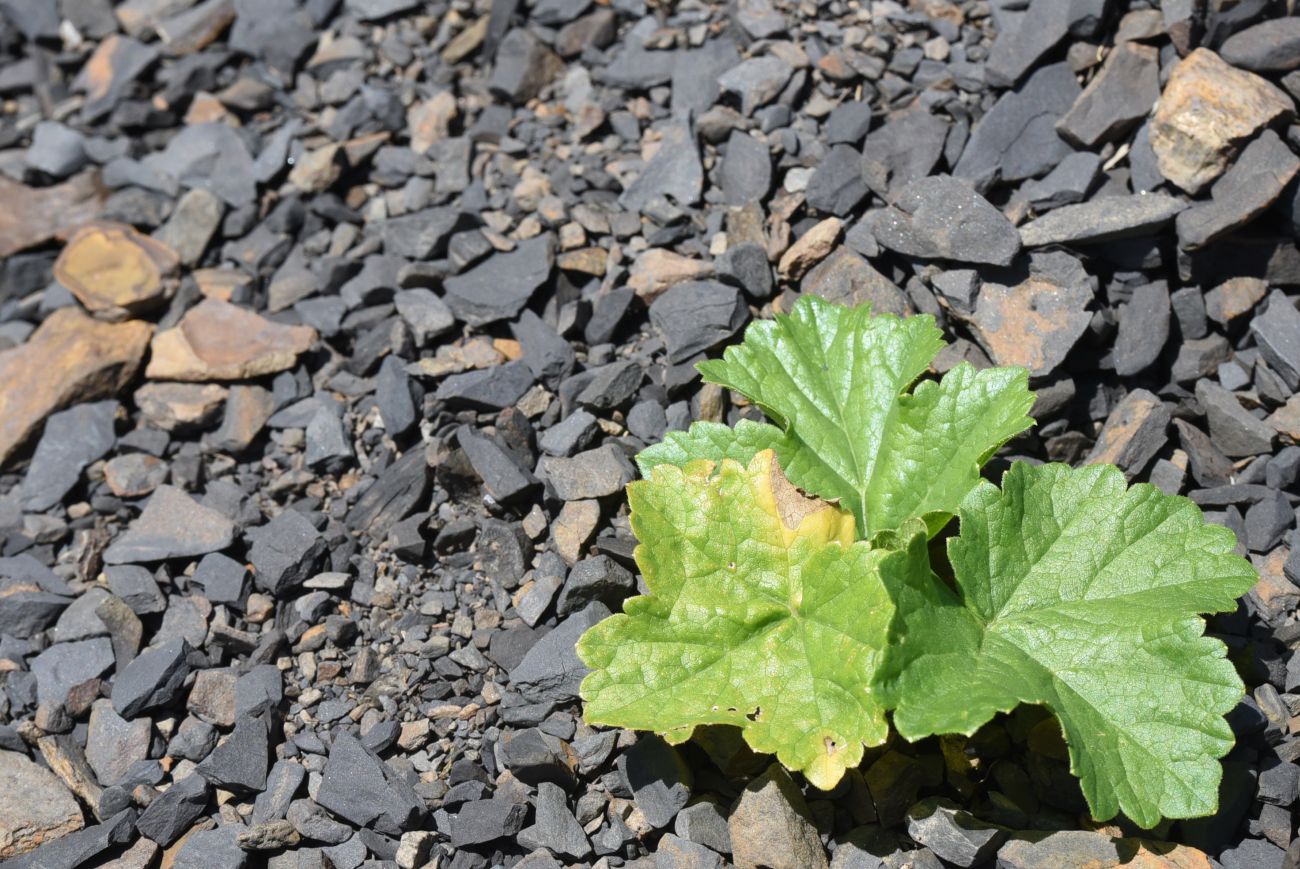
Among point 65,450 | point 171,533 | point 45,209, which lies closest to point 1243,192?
point 171,533

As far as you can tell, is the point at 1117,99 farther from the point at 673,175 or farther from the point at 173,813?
the point at 173,813

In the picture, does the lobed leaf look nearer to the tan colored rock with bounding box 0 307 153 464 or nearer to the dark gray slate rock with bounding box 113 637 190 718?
the dark gray slate rock with bounding box 113 637 190 718

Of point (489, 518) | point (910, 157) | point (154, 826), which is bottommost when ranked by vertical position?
point (154, 826)

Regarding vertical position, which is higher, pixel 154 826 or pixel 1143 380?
pixel 1143 380

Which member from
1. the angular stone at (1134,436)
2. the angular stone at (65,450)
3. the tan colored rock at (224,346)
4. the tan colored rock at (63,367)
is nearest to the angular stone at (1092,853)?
the angular stone at (1134,436)

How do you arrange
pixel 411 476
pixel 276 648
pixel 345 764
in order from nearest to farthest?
pixel 345 764, pixel 276 648, pixel 411 476

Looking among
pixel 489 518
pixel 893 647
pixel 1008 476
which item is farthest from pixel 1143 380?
pixel 489 518

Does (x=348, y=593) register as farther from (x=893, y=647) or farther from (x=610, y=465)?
(x=893, y=647)
